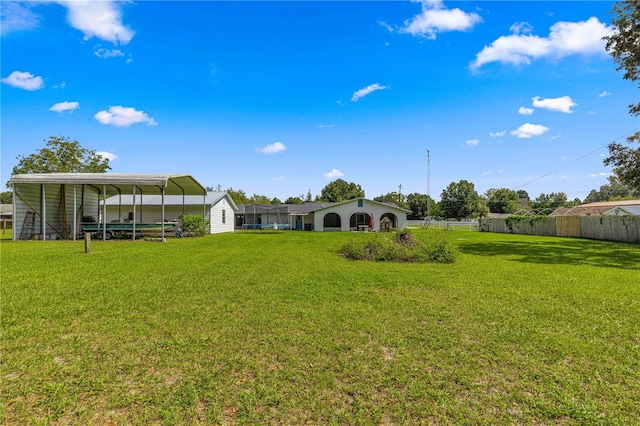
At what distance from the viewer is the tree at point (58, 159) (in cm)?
3347

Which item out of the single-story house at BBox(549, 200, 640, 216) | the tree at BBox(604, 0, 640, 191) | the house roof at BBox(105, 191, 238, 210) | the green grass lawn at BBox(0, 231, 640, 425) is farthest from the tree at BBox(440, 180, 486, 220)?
the green grass lawn at BBox(0, 231, 640, 425)

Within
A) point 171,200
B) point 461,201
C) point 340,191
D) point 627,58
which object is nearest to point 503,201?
point 461,201

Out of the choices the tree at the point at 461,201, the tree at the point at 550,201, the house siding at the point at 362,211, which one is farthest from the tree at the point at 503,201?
the house siding at the point at 362,211

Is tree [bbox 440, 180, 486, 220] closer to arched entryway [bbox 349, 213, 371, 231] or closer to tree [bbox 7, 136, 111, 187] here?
arched entryway [bbox 349, 213, 371, 231]

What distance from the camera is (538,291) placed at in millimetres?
5773

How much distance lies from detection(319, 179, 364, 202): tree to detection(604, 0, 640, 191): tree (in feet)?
174

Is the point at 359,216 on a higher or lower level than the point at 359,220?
higher

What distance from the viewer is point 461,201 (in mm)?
59719

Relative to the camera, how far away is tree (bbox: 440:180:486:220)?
59312mm

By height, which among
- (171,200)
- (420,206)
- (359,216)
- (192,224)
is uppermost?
(420,206)

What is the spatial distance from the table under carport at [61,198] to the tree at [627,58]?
22.1m

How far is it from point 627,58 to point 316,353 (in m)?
20.2

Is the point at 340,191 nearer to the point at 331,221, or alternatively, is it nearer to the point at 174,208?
the point at 331,221

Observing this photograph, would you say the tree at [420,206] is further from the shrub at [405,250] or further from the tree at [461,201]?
the shrub at [405,250]
